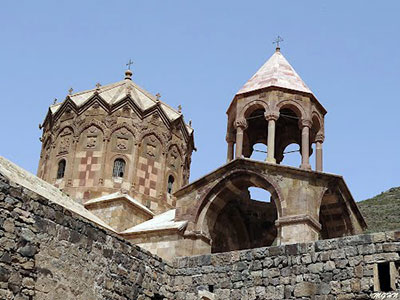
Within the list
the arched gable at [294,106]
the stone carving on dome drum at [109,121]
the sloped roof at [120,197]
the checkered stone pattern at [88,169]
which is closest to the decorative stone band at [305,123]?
the arched gable at [294,106]

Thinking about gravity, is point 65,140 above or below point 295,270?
above

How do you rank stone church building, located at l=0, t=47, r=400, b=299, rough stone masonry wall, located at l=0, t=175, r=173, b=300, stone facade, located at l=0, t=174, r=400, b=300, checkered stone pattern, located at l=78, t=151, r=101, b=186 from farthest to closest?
checkered stone pattern, located at l=78, t=151, r=101, b=186 → stone church building, located at l=0, t=47, r=400, b=299 → stone facade, located at l=0, t=174, r=400, b=300 → rough stone masonry wall, located at l=0, t=175, r=173, b=300

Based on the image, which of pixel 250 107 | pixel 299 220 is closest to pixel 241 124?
pixel 250 107

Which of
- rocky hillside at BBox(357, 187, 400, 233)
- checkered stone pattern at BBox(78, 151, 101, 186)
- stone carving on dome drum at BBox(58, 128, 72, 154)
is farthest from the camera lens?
rocky hillside at BBox(357, 187, 400, 233)

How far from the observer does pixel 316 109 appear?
1630 cm

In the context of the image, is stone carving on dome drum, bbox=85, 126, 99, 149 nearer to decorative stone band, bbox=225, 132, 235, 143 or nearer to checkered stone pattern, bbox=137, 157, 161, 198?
checkered stone pattern, bbox=137, 157, 161, 198

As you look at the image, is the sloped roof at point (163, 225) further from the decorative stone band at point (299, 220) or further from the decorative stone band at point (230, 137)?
the decorative stone band at point (230, 137)

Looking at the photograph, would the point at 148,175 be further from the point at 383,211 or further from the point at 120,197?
the point at 383,211

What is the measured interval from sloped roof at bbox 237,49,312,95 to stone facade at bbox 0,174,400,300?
740cm

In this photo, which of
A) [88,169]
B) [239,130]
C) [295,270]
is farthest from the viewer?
[88,169]

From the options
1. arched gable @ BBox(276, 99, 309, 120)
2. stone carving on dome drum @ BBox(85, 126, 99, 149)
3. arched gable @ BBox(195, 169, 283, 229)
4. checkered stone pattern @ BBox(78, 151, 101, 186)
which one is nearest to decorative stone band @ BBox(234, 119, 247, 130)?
arched gable @ BBox(276, 99, 309, 120)

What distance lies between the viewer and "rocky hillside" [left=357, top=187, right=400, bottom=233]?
2867 cm

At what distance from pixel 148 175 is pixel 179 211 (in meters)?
6.62

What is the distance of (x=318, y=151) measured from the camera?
15984mm
